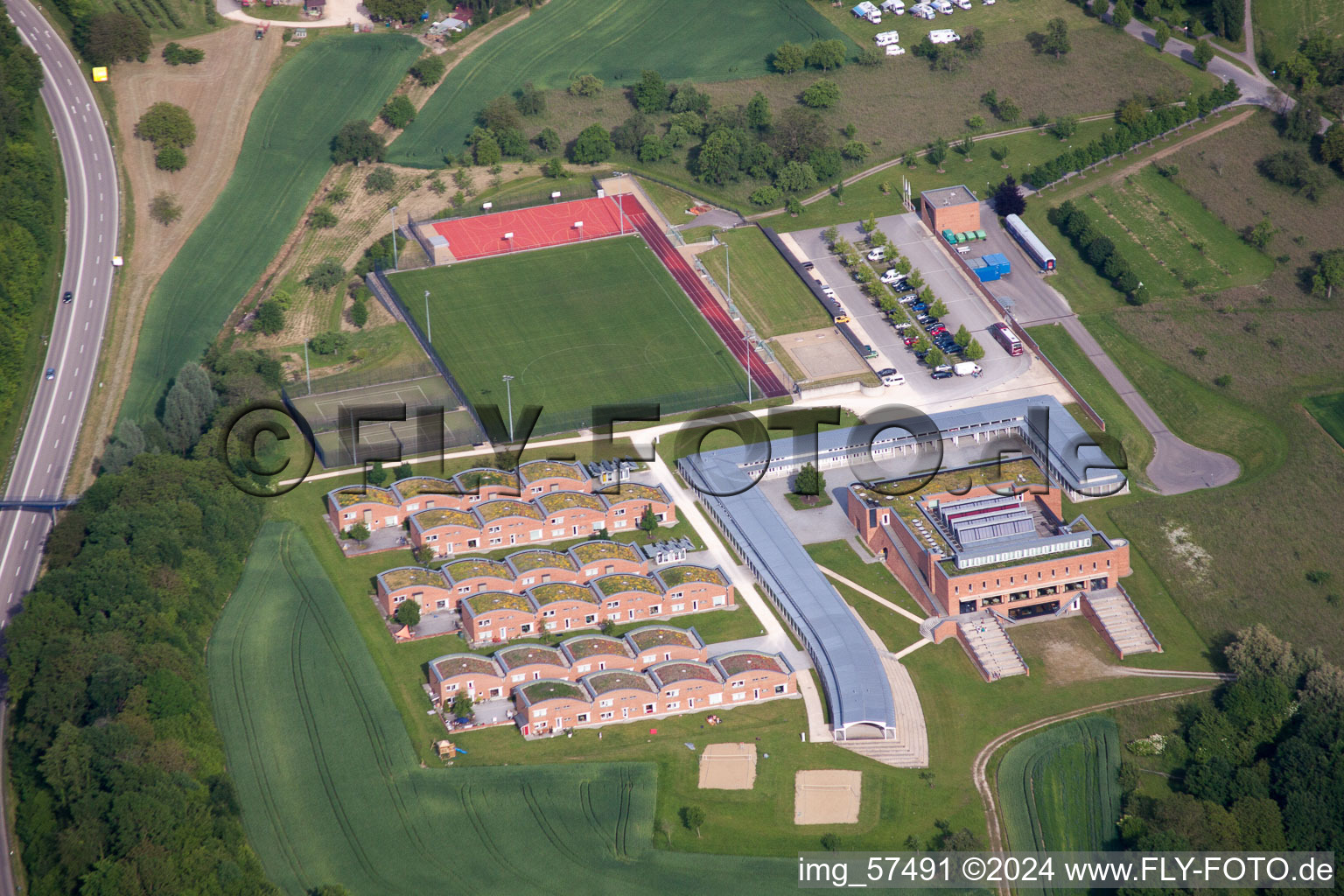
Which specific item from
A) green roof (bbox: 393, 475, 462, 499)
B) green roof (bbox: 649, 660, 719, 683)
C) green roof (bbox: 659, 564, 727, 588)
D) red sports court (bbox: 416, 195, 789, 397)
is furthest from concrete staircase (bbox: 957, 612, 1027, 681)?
red sports court (bbox: 416, 195, 789, 397)

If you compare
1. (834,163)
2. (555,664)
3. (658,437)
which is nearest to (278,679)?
(555,664)

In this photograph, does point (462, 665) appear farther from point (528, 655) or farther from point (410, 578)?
point (410, 578)

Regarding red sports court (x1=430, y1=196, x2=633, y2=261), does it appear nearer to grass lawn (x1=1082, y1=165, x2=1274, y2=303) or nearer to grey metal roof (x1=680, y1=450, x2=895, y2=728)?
grey metal roof (x1=680, y1=450, x2=895, y2=728)

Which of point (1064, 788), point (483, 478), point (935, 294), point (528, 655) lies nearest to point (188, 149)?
point (483, 478)

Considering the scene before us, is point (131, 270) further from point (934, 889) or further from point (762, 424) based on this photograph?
point (934, 889)

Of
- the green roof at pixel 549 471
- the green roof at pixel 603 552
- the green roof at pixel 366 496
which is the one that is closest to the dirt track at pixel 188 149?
the green roof at pixel 366 496

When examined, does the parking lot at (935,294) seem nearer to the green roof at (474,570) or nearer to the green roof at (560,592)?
the green roof at (560,592)
